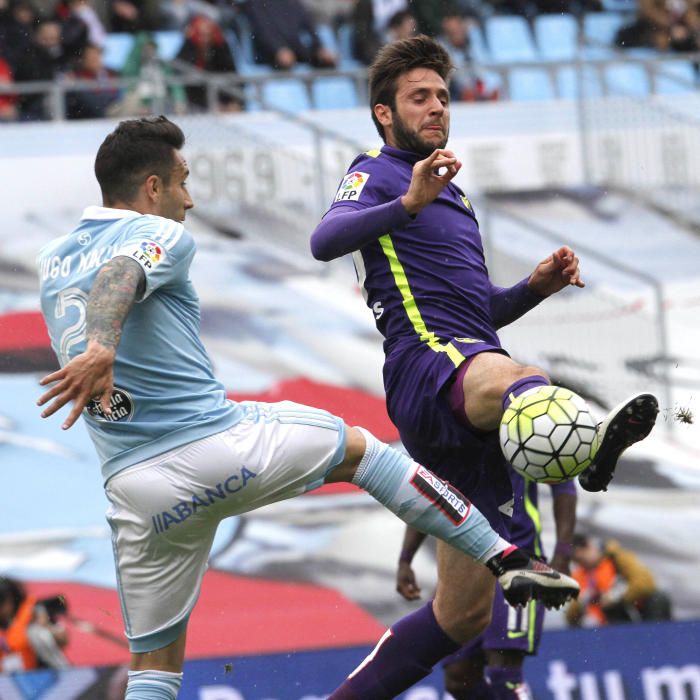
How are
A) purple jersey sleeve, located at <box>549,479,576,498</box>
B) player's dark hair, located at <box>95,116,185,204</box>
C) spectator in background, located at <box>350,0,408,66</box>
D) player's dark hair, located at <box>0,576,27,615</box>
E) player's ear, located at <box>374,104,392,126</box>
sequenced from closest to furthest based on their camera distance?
1. player's dark hair, located at <box>95,116,185,204</box>
2. player's ear, located at <box>374,104,392,126</box>
3. purple jersey sleeve, located at <box>549,479,576,498</box>
4. player's dark hair, located at <box>0,576,27,615</box>
5. spectator in background, located at <box>350,0,408,66</box>

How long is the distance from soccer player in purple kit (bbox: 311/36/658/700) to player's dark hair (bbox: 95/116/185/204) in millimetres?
568

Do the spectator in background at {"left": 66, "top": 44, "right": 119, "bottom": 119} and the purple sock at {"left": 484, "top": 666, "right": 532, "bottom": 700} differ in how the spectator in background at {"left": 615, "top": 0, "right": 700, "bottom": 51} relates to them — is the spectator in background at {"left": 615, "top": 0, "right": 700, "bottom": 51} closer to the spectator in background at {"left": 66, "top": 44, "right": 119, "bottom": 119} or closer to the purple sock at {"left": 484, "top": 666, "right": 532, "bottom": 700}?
the spectator in background at {"left": 66, "top": 44, "right": 119, "bottom": 119}

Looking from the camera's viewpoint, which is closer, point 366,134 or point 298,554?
point 298,554

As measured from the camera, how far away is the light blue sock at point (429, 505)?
4.46 metres

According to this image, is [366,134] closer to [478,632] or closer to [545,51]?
[545,51]

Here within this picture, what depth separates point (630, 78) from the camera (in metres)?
13.7

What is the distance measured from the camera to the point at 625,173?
41.6 feet

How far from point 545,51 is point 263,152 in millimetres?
3824

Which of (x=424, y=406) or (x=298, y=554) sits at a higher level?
(x=424, y=406)

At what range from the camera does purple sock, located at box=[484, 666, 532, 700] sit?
5699mm

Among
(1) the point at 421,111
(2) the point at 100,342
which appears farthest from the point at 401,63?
(2) the point at 100,342

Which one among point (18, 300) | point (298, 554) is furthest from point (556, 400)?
point (18, 300)

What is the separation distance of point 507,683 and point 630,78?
914 cm

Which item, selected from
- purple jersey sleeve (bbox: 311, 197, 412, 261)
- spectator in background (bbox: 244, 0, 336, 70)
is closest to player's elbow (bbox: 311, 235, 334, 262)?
purple jersey sleeve (bbox: 311, 197, 412, 261)
